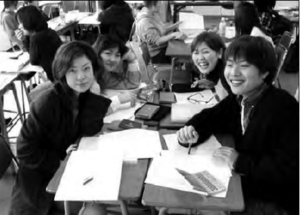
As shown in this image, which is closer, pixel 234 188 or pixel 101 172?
pixel 234 188

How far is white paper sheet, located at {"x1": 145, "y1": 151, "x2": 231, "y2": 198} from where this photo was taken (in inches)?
63.0

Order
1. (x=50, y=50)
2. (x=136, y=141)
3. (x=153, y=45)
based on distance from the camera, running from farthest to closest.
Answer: (x=153, y=45), (x=50, y=50), (x=136, y=141)

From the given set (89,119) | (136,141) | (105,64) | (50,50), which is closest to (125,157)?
(136,141)

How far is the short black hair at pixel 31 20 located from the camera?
3719mm

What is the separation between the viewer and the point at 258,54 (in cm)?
180

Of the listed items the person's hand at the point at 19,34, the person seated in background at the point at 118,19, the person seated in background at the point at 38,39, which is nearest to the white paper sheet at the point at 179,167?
the person seated in background at the point at 38,39

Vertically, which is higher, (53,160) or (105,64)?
(105,64)

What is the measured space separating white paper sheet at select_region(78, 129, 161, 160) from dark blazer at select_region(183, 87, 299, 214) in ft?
1.38

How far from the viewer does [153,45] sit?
3.98 metres

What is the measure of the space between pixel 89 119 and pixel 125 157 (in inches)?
15.1

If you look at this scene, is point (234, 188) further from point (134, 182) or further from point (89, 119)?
point (89, 119)

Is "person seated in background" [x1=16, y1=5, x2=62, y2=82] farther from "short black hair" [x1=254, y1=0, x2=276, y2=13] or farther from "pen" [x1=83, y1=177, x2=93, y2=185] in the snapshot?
"short black hair" [x1=254, y1=0, x2=276, y2=13]

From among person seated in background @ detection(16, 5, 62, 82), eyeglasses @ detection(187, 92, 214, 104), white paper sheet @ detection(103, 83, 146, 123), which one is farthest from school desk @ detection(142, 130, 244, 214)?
person seated in background @ detection(16, 5, 62, 82)

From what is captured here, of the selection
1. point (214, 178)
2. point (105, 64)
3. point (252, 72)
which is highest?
point (252, 72)
